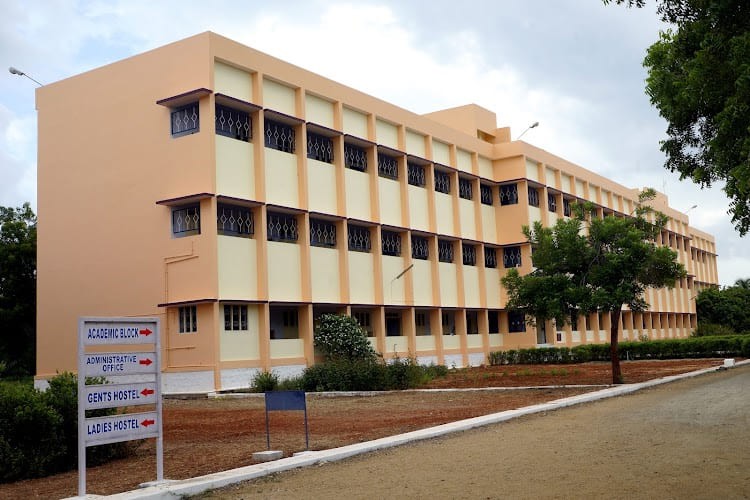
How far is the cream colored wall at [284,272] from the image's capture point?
2825 centimetres

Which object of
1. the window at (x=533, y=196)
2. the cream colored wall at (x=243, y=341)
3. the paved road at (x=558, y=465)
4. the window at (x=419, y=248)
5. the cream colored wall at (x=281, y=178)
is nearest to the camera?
the paved road at (x=558, y=465)

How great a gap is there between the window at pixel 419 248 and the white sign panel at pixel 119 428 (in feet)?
91.3

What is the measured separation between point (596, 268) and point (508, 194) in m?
21.0

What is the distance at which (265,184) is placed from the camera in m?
28.1

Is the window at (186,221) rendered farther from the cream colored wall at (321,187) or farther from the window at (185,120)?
the cream colored wall at (321,187)

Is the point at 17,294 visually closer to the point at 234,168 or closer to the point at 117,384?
the point at 234,168

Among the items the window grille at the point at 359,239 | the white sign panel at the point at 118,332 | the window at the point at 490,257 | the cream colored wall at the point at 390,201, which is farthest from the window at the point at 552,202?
the white sign panel at the point at 118,332

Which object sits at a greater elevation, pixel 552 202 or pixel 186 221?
pixel 552 202

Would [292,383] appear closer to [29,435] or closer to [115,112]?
[115,112]

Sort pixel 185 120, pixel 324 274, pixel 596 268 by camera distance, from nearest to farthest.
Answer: pixel 596 268 < pixel 185 120 < pixel 324 274

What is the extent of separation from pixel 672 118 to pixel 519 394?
11.0 m

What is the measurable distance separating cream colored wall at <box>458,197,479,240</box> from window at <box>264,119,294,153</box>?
12.4 m

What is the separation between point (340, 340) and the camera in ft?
96.0

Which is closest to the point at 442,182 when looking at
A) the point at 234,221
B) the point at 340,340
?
the point at 340,340
